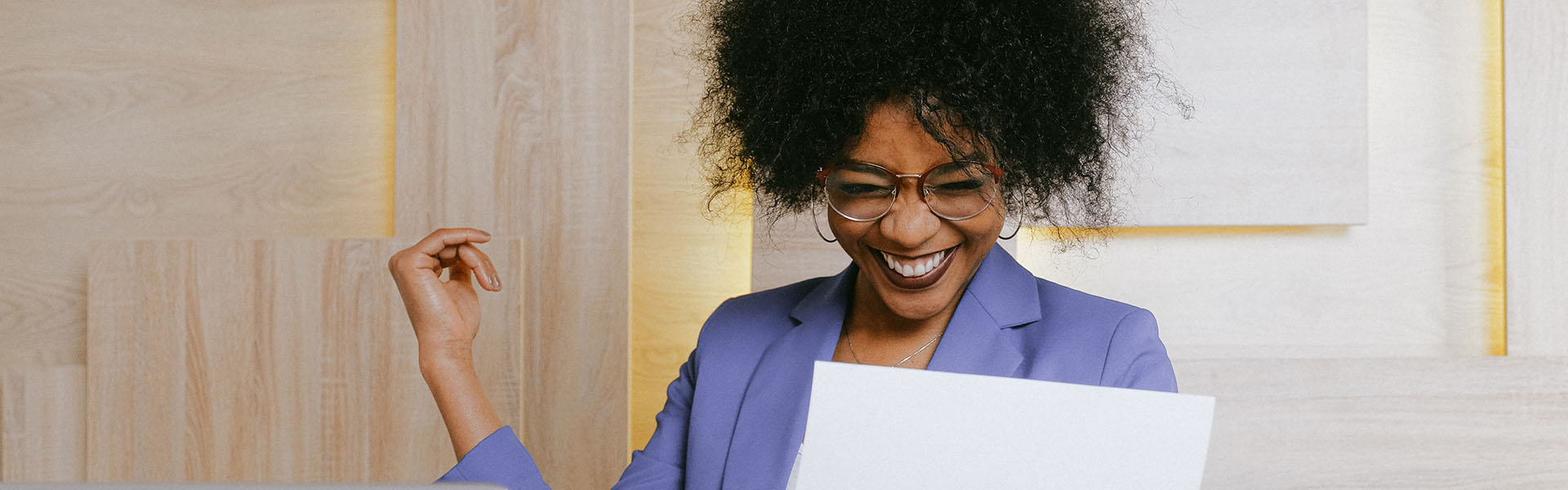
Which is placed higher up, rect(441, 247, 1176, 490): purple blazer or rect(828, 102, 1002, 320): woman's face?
rect(828, 102, 1002, 320): woman's face

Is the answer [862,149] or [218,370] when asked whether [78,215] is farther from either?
[862,149]

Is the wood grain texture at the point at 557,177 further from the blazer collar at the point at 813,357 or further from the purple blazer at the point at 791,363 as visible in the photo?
the blazer collar at the point at 813,357

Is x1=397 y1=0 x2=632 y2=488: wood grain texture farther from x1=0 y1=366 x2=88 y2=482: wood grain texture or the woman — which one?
x1=0 y1=366 x2=88 y2=482: wood grain texture

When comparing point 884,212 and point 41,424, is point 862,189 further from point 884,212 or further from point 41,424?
point 41,424

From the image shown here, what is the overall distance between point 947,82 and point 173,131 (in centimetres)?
178

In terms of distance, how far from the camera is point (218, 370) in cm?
197

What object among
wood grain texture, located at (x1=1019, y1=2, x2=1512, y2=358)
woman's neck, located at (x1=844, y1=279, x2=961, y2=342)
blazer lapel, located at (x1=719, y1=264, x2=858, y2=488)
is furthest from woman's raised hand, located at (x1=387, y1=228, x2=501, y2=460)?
wood grain texture, located at (x1=1019, y1=2, x2=1512, y2=358)

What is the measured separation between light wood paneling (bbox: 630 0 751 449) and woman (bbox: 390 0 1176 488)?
660mm

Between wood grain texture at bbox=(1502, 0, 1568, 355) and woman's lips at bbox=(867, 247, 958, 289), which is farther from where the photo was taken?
wood grain texture at bbox=(1502, 0, 1568, 355)

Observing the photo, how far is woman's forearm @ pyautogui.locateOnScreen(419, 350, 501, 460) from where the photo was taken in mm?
1175

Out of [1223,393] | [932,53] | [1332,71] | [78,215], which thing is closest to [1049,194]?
[932,53]

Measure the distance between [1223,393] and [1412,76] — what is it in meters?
0.74

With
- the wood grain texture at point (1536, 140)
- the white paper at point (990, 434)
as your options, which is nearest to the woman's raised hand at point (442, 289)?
the white paper at point (990, 434)

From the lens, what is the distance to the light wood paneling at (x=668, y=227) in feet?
6.62
